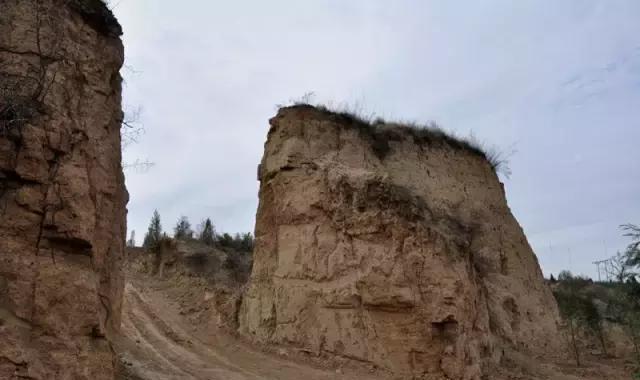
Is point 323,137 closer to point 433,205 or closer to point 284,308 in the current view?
point 433,205

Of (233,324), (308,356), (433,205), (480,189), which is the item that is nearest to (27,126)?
(308,356)

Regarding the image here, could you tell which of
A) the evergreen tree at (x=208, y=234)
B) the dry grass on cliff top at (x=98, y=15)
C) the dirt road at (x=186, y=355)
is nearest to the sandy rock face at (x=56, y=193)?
the dry grass on cliff top at (x=98, y=15)

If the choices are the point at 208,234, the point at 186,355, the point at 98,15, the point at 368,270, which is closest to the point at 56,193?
the point at 98,15

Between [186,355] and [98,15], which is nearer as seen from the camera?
[98,15]

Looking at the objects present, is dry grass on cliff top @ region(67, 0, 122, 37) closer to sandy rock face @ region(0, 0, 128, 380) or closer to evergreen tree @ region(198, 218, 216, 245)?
sandy rock face @ region(0, 0, 128, 380)

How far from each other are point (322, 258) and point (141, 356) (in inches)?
168

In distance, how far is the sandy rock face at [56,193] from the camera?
16.4ft

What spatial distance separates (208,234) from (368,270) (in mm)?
16936

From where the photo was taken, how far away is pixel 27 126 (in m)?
5.53

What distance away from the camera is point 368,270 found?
12625 mm

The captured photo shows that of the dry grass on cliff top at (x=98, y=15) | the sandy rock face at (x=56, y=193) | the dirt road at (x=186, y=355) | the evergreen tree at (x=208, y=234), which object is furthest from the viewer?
the evergreen tree at (x=208, y=234)

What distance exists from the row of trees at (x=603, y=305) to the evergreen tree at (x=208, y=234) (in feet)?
46.5

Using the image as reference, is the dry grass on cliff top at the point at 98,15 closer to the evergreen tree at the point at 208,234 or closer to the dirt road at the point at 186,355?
the dirt road at the point at 186,355

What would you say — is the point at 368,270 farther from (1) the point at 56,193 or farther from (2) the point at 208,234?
(2) the point at 208,234
